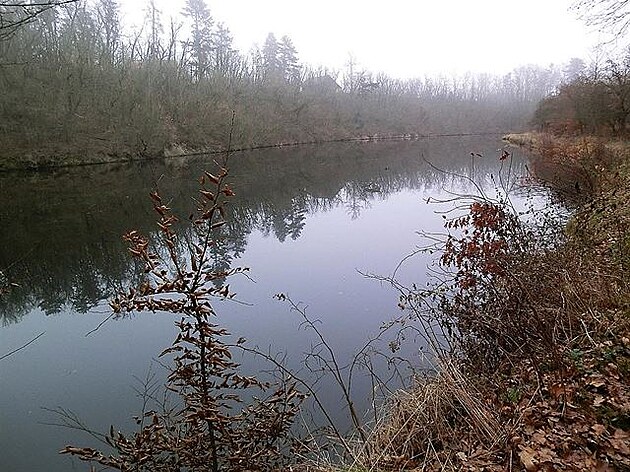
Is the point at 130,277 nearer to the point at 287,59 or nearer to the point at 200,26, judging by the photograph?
the point at 200,26

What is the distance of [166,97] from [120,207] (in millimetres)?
23551

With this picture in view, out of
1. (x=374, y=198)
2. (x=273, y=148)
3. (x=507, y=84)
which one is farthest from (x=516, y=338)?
A: (x=507, y=84)

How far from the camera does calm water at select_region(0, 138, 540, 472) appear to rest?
5613 mm

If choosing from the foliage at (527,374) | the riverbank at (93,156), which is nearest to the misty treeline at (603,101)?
the foliage at (527,374)

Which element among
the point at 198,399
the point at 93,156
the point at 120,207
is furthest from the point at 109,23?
the point at 198,399

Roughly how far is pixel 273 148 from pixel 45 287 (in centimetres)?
3696

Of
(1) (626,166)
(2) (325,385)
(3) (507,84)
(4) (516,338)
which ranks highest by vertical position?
(3) (507,84)

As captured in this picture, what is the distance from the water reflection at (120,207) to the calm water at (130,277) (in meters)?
0.06

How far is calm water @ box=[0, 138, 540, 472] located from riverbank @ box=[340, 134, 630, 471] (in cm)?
147

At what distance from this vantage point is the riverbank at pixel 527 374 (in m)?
3.08

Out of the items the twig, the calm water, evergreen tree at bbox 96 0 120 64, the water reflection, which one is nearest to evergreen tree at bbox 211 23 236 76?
evergreen tree at bbox 96 0 120 64

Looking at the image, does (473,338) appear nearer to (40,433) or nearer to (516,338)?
(516,338)

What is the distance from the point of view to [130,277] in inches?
391

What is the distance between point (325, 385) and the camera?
5.79 meters
